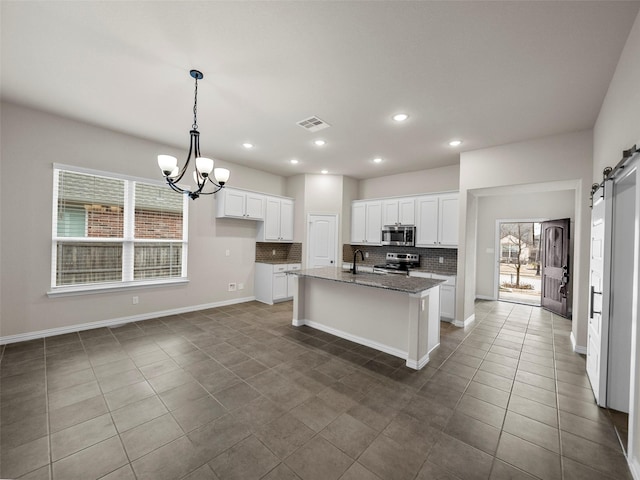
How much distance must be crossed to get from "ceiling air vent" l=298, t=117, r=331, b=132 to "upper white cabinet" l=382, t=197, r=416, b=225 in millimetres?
2765

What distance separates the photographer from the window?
3.78 meters

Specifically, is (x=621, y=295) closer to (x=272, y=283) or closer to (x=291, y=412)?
(x=291, y=412)

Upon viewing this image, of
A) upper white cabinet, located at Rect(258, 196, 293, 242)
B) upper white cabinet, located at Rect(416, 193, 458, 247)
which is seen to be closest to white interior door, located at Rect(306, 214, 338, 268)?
upper white cabinet, located at Rect(258, 196, 293, 242)

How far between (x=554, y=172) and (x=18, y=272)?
7.46 metres

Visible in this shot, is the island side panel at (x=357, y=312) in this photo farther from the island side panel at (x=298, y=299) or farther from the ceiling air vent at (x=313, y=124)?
the ceiling air vent at (x=313, y=124)

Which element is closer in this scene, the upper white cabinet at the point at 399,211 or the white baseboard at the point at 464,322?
the white baseboard at the point at 464,322

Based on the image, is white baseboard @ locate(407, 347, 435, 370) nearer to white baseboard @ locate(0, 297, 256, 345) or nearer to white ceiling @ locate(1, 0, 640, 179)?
white ceiling @ locate(1, 0, 640, 179)

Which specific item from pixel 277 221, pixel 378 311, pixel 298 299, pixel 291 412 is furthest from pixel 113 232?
pixel 378 311

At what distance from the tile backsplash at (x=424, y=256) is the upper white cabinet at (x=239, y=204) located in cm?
229

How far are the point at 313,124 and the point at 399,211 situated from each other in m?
3.01

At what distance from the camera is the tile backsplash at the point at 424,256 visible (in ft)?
17.6

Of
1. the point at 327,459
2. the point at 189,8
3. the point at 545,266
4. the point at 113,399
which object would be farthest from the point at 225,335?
the point at 545,266

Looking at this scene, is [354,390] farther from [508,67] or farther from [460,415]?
[508,67]

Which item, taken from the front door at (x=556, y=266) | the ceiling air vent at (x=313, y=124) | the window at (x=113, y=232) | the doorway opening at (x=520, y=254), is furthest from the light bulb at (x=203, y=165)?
the doorway opening at (x=520, y=254)
